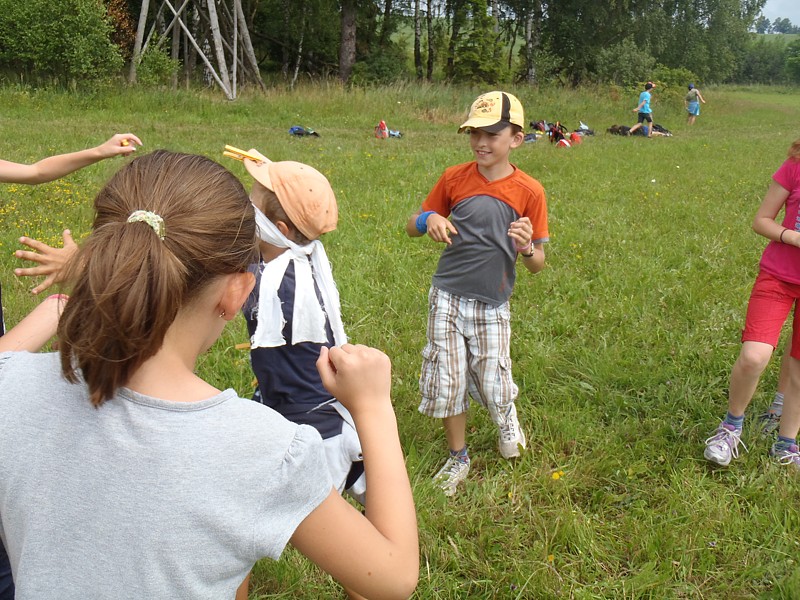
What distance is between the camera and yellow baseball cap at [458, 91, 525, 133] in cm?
297

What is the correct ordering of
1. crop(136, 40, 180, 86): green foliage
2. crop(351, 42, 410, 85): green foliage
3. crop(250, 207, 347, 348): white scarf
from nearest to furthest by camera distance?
crop(250, 207, 347, 348): white scarf < crop(136, 40, 180, 86): green foliage < crop(351, 42, 410, 85): green foliage

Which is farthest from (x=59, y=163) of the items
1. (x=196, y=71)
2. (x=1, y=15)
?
(x=196, y=71)

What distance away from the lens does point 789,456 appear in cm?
329

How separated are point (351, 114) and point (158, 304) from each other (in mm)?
16106

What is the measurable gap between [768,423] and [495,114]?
7.17 ft

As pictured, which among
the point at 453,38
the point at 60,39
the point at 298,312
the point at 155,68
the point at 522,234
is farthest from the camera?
the point at 453,38

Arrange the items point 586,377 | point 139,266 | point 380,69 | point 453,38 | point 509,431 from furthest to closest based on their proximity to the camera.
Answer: point 453,38
point 380,69
point 586,377
point 509,431
point 139,266

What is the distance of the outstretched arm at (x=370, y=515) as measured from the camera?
112cm

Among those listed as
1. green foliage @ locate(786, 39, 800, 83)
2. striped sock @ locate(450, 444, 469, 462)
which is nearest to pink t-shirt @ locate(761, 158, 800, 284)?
striped sock @ locate(450, 444, 469, 462)

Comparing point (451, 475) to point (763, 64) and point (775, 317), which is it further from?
point (763, 64)

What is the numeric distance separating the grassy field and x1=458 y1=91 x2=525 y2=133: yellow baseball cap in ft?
5.03

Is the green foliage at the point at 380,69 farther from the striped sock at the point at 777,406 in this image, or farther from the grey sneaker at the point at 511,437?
the grey sneaker at the point at 511,437

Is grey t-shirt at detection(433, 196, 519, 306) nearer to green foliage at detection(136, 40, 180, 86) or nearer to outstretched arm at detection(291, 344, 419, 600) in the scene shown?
outstretched arm at detection(291, 344, 419, 600)

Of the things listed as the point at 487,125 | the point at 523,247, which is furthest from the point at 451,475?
the point at 487,125
